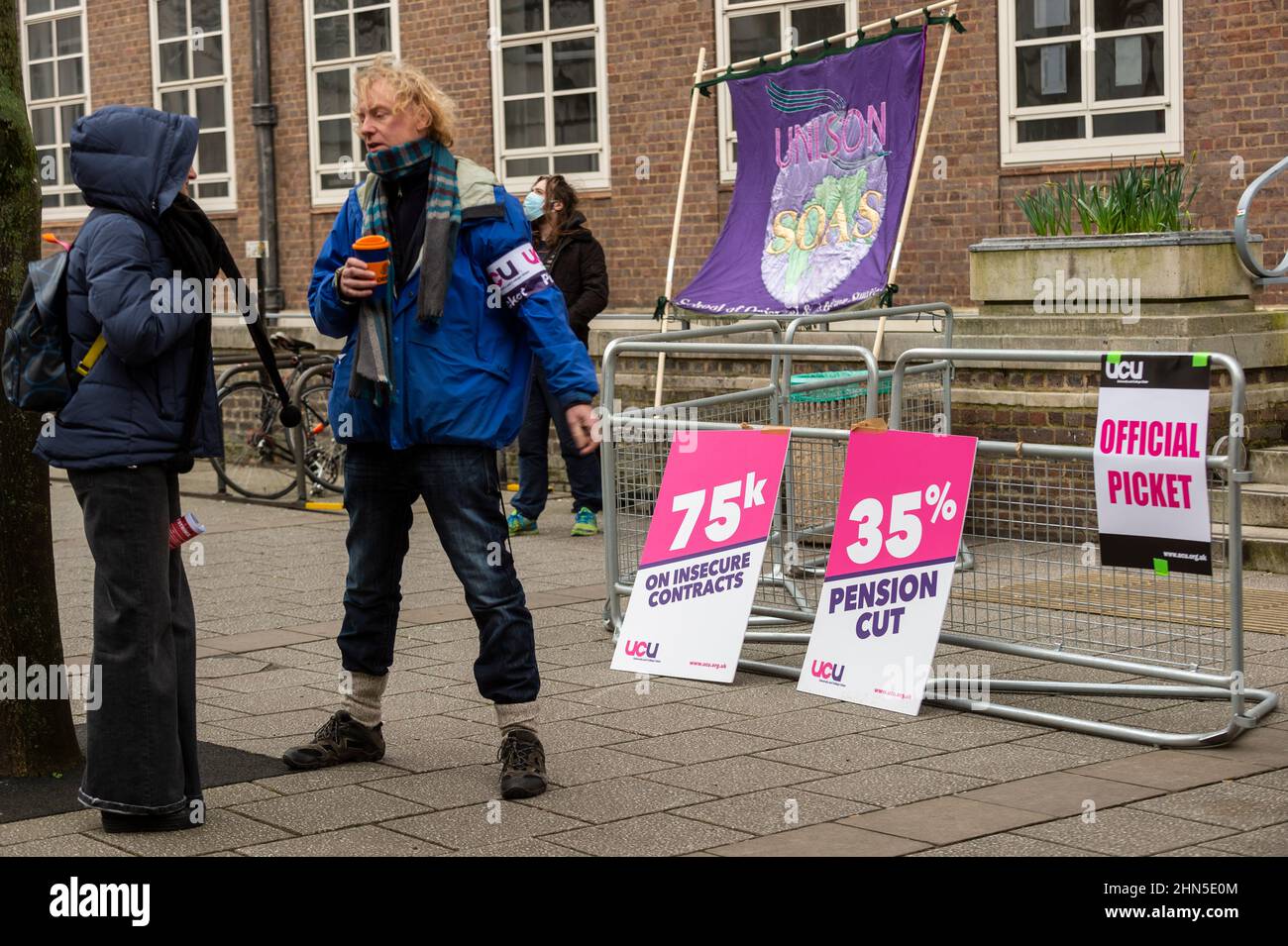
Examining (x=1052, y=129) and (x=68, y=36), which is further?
(x=68, y=36)

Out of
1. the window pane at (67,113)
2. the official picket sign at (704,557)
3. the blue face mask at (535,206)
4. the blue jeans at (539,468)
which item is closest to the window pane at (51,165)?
the window pane at (67,113)

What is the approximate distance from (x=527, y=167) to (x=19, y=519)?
10263 millimetres

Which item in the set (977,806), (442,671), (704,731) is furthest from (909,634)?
(442,671)

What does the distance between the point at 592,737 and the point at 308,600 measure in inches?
136

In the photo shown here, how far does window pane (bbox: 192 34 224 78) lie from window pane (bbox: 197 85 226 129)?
16cm

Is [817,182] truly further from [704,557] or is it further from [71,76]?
[71,76]

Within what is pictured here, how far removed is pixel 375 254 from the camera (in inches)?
214

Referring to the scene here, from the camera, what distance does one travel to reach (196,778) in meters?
5.37

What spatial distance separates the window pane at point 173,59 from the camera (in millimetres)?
18844

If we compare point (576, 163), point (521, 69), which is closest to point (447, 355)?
point (576, 163)

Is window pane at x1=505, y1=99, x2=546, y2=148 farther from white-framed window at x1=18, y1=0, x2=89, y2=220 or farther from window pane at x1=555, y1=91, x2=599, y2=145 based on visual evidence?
white-framed window at x1=18, y1=0, x2=89, y2=220

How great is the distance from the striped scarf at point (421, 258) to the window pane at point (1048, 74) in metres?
7.58

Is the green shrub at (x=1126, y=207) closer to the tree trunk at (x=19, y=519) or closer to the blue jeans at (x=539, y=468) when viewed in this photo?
the blue jeans at (x=539, y=468)
